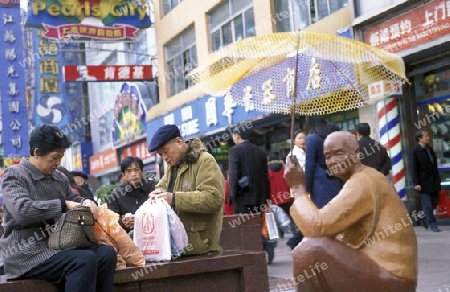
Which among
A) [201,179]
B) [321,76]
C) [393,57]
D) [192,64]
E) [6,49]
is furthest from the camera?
[6,49]

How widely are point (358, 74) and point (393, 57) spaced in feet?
3.19

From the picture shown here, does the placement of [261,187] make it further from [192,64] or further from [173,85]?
[173,85]

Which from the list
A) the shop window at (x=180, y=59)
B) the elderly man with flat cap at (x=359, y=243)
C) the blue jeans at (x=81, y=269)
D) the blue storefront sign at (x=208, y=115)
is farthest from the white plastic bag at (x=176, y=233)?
the shop window at (x=180, y=59)

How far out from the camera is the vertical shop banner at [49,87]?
25.8 m

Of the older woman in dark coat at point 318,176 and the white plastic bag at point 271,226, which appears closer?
the older woman in dark coat at point 318,176

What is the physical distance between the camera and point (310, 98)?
7691 millimetres

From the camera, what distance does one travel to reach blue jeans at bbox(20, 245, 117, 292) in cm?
410

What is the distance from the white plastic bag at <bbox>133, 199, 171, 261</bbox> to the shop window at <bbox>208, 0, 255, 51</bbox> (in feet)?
38.0

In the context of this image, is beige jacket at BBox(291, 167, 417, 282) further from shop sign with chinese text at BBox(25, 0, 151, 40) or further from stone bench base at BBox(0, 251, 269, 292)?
shop sign with chinese text at BBox(25, 0, 151, 40)

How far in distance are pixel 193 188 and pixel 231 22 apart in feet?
42.2

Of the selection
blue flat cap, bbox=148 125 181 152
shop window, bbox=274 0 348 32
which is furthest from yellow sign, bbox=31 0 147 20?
blue flat cap, bbox=148 125 181 152

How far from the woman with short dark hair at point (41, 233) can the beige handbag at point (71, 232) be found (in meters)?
0.05

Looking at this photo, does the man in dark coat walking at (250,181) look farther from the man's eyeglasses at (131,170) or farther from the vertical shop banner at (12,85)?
the vertical shop banner at (12,85)

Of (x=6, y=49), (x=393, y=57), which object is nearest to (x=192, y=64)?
(x=6, y=49)
